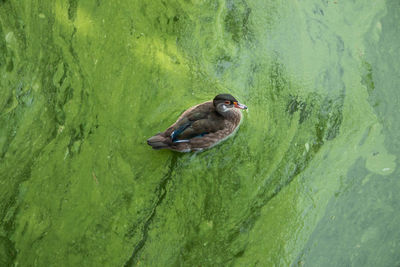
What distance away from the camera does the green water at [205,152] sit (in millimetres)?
1549

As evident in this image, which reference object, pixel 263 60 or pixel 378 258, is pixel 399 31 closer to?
pixel 263 60

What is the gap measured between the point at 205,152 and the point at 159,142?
25 cm

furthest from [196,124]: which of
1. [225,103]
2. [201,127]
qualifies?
[225,103]

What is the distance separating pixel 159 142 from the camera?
157 cm

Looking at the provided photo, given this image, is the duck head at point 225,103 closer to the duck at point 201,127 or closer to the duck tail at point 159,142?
the duck at point 201,127

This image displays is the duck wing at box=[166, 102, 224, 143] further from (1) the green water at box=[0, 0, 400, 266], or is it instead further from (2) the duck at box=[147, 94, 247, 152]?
(1) the green water at box=[0, 0, 400, 266]

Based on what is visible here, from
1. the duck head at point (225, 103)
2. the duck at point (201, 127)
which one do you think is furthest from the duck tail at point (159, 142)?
the duck head at point (225, 103)

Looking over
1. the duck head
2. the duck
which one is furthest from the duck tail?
the duck head

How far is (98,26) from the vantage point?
177 cm

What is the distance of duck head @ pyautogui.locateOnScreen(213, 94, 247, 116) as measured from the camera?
156cm

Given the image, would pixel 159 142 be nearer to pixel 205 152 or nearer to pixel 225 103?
→ pixel 205 152

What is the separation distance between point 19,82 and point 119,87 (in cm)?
50

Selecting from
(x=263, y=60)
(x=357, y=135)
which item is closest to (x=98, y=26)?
(x=263, y=60)

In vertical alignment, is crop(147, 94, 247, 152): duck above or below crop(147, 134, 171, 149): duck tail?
above
